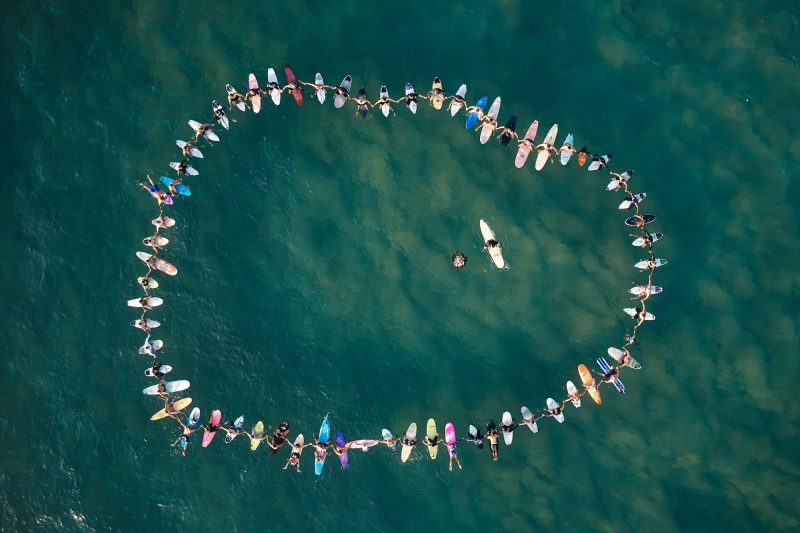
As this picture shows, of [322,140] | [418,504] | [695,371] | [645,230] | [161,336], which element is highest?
[322,140]

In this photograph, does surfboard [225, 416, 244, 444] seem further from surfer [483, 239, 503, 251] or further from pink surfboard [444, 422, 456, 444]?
surfer [483, 239, 503, 251]

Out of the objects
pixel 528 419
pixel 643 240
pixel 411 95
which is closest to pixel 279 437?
pixel 528 419

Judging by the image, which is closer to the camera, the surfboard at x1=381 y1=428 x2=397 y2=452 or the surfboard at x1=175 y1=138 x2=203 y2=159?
the surfboard at x1=381 y1=428 x2=397 y2=452

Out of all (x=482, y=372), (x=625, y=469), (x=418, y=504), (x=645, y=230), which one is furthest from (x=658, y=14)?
(x=418, y=504)

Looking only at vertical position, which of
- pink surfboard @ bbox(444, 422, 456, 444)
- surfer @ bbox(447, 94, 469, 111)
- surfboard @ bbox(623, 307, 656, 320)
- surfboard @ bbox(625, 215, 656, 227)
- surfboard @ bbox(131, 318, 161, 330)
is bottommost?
pink surfboard @ bbox(444, 422, 456, 444)

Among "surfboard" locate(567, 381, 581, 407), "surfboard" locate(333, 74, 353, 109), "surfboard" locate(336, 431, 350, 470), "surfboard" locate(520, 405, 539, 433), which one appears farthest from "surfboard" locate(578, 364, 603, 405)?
"surfboard" locate(333, 74, 353, 109)

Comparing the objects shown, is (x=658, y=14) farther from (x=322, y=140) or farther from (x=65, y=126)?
(x=65, y=126)

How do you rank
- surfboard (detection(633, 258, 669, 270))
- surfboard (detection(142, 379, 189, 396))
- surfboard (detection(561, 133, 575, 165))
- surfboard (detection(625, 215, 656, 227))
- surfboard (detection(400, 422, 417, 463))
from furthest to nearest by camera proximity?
surfboard (detection(142, 379, 189, 396)) < surfboard (detection(400, 422, 417, 463)) < surfboard (detection(561, 133, 575, 165)) < surfboard (detection(625, 215, 656, 227)) < surfboard (detection(633, 258, 669, 270))
